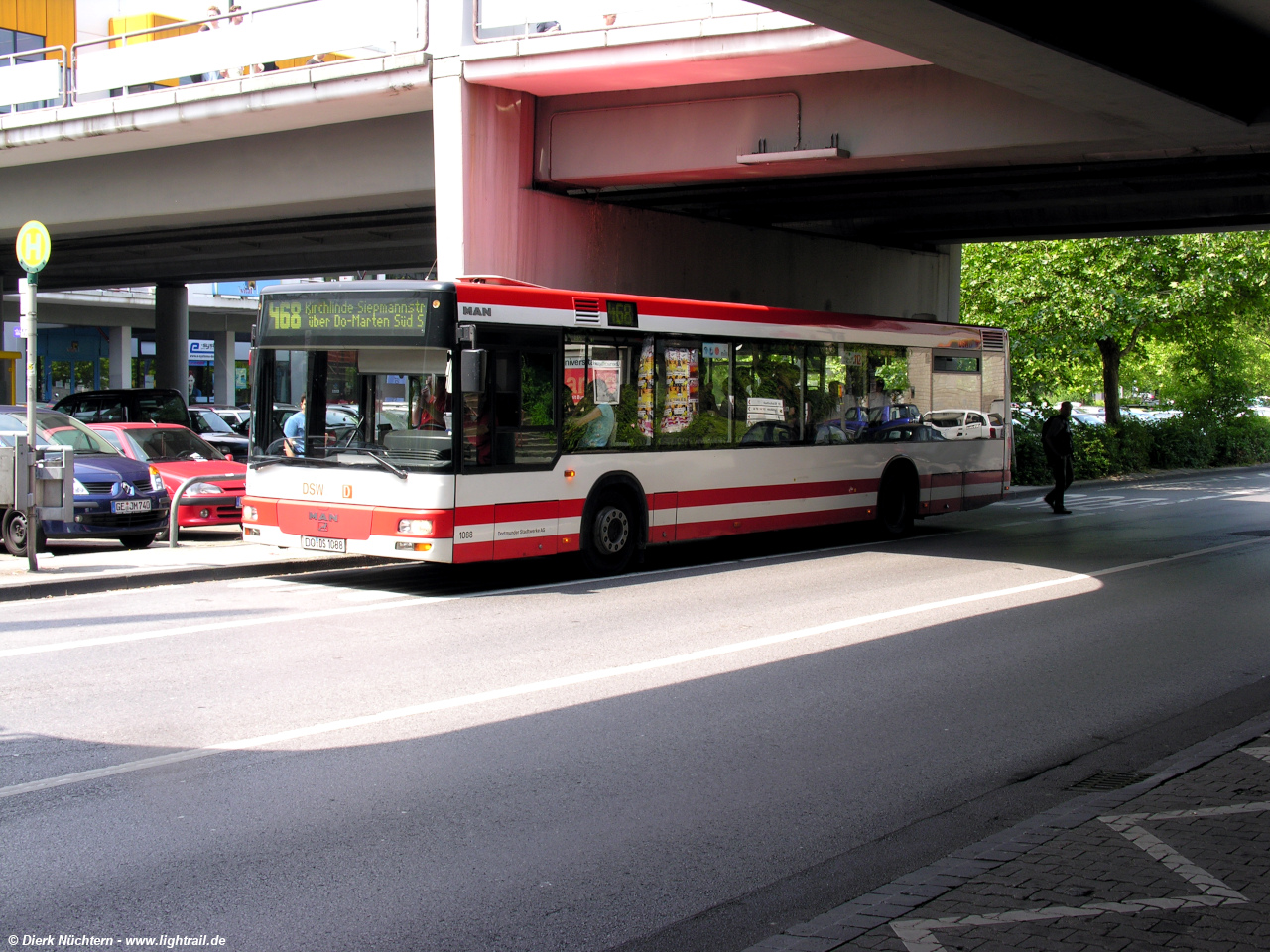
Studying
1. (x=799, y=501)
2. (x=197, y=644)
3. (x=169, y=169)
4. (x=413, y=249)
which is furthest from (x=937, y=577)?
(x=413, y=249)

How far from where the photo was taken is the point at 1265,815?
17.0ft

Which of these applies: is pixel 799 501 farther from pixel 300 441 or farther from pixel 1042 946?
pixel 1042 946

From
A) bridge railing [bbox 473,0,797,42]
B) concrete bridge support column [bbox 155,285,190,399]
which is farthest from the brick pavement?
concrete bridge support column [bbox 155,285,190,399]

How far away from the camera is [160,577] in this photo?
12047 millimetres

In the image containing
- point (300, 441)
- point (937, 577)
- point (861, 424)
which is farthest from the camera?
point (861, 424)

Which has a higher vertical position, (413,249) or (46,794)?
(413,249)

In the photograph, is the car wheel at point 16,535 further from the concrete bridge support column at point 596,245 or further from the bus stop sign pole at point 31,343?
the concrete bridge support column at point 596,245

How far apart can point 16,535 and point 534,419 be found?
5834mm

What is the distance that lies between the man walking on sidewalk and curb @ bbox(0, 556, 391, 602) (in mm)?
12389

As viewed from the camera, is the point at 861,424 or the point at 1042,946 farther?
the point at 861,424

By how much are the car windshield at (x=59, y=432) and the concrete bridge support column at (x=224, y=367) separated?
171ft

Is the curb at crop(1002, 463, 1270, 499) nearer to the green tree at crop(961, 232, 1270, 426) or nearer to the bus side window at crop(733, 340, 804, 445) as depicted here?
the green tree at crop(961, 232, 1270, 426)

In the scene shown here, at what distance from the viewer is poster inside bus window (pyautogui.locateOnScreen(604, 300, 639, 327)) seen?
1295cm

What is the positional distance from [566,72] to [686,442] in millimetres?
4906
